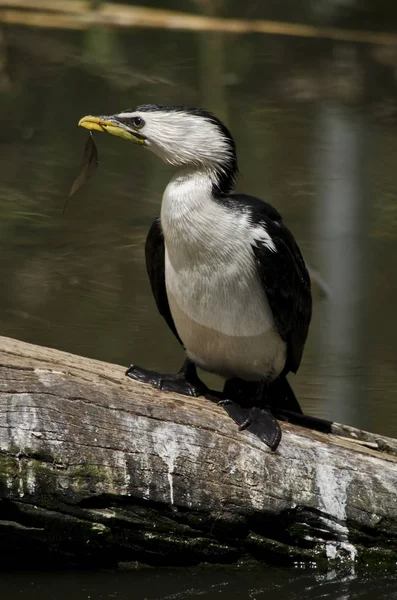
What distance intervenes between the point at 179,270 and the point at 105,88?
651 centimetres

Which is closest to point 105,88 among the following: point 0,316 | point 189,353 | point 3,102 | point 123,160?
point 3,102

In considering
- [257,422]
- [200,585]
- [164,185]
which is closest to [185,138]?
[257,422]

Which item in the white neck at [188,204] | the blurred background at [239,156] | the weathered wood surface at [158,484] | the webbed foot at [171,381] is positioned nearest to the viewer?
the weathered wood surface at [158,484]

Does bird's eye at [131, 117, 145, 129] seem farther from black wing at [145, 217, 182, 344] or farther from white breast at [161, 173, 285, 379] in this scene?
black wing at [145, 217, 182, 344]

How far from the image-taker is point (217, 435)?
406 cm

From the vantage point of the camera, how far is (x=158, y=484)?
3.95 meters

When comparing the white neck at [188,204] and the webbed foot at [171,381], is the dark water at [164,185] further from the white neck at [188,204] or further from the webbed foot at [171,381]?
the white neck at [188,204]

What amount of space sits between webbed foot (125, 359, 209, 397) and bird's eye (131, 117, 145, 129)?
35.5 inches

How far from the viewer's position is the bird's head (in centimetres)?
405

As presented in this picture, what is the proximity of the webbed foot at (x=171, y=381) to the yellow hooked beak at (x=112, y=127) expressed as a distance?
2.82ft

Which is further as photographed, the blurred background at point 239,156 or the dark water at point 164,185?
the blurred background at point 239,156

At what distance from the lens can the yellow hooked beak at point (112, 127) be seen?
4.11m

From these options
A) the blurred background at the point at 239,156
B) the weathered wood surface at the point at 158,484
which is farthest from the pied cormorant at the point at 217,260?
the blurred background at the point at 239,156

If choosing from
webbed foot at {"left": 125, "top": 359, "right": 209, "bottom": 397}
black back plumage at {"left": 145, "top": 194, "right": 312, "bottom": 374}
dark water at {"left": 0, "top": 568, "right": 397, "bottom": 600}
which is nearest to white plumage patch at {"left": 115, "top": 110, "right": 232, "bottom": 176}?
black back plumage at {"left": 145, "top": 194, "right": 312, "bottom": 374}
